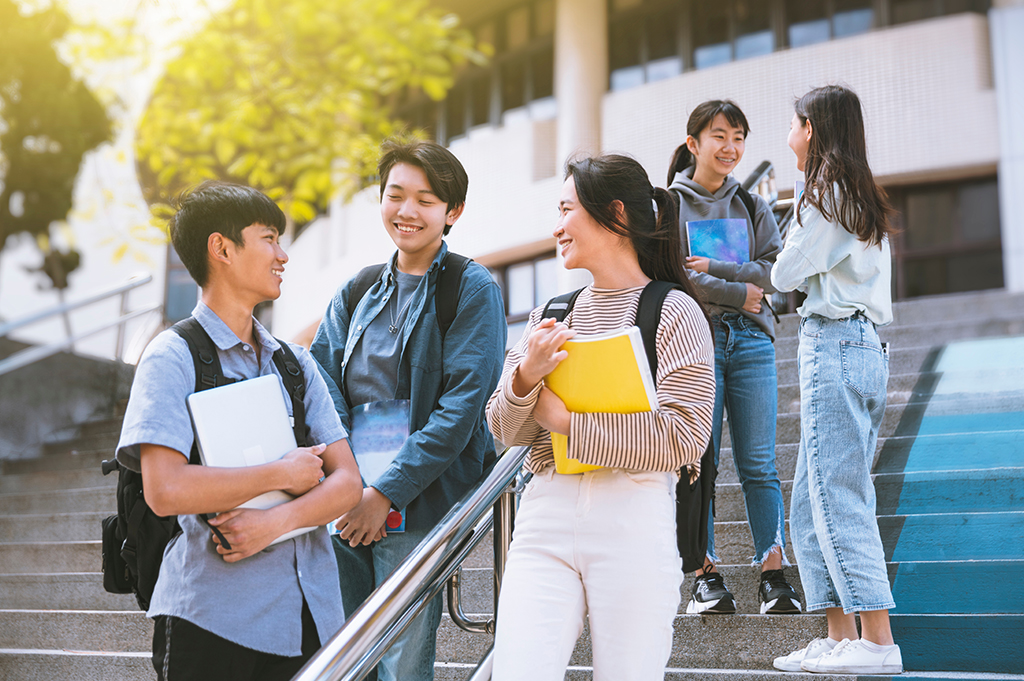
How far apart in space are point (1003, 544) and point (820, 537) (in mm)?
1061

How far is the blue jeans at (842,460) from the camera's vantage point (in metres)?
2.64

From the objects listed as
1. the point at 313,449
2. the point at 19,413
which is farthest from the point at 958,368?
the point at 19,413

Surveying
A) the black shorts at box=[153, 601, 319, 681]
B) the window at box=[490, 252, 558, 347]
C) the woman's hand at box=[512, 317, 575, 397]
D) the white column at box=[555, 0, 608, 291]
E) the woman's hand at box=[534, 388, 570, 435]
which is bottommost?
the black shorts at box=[153, 601, 319, 681]

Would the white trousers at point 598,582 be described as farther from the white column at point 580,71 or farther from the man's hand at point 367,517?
the white column at point 580,71

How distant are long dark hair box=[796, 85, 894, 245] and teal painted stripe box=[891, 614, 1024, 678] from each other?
1.22 m

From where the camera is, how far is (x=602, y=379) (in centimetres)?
191

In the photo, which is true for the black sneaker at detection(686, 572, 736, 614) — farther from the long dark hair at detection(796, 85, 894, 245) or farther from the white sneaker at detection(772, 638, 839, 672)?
the long dark hair at detection(796, 85, 894, 245)

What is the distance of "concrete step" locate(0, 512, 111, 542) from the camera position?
5297mm

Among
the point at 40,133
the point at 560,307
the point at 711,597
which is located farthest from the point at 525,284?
the point at 560,307

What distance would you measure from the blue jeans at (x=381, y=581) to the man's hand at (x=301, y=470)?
1.67 feet

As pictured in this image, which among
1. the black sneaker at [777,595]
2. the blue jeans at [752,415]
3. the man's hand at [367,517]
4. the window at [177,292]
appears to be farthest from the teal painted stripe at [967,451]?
the window at [177,292]

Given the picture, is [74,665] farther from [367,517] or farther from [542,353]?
[542,353]

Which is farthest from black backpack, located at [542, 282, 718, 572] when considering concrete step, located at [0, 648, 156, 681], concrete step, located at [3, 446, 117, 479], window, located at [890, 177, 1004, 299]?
window, located at [890, 177, 1004, 299]

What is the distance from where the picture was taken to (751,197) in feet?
11.9
